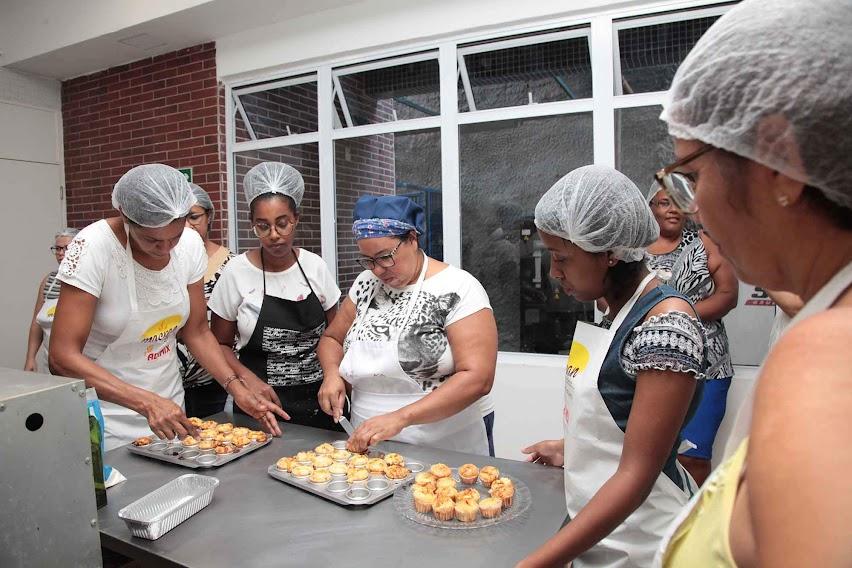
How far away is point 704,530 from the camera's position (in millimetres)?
609

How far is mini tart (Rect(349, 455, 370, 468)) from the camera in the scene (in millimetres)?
1599

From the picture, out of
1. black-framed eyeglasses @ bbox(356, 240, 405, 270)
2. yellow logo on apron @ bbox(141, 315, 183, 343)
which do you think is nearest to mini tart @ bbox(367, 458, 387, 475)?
black-framed eyeglasses @ bbox(356, 240, 405, 270)

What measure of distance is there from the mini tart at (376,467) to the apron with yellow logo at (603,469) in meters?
0.51

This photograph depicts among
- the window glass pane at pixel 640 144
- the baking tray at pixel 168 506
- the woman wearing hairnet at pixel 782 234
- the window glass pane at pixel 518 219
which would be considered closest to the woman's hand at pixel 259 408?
A: the baking tray at pixel 168 506

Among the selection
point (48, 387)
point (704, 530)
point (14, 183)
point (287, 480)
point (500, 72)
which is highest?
point (500, 72)

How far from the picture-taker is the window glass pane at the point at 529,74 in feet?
11.6

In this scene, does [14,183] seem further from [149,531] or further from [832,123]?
[832,123]

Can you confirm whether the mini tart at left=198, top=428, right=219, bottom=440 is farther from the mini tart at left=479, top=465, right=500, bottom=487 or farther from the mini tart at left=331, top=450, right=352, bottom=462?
the mini tart at left=479, top=465, right=500, bottom=487

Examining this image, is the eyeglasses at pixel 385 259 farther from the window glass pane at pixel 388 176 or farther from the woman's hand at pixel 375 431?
the window glass pane at pixel 388 176

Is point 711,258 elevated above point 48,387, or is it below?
above

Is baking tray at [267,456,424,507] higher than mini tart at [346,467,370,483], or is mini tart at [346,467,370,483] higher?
mini tart at [346,467,370,483]

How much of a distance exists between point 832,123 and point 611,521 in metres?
0.85

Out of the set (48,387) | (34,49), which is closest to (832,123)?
(48,387)

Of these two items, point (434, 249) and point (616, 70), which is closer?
point (616, 70)
